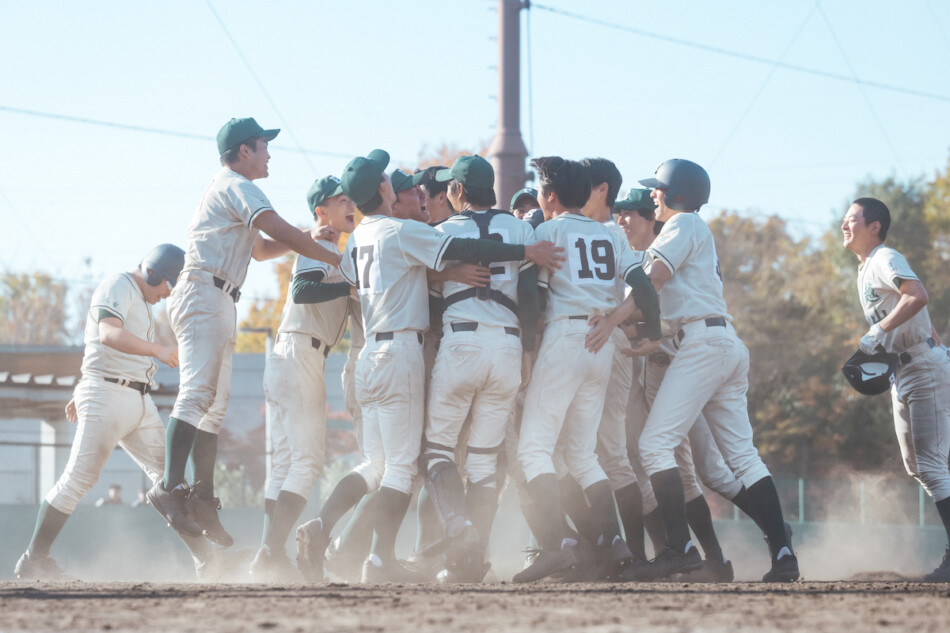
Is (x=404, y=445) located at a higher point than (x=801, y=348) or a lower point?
lower

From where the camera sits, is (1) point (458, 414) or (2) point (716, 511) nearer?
(1) point (458, 414)

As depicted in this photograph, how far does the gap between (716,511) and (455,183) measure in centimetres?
2000

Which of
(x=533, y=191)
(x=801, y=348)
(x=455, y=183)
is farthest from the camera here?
(x=801, y=348)

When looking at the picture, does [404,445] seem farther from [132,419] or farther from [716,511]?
[716,511]

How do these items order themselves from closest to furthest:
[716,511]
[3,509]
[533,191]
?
[533,191]
[3,509]
[716,511]

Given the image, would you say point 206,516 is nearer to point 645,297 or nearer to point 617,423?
point 617,423

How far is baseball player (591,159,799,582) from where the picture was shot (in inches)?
235

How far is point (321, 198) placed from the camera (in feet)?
22.8

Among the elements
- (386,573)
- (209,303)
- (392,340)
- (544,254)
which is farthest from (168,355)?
(544,254)

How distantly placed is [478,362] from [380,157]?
1554mm

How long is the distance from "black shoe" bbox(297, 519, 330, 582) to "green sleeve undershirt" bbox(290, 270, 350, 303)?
1346 mm

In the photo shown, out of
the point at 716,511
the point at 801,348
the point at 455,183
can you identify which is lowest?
the point at 716,511

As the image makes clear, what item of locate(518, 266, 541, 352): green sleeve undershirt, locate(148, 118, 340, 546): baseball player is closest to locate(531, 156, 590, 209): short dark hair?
locate(518, 266, 541, 352): green sleeve undershirt

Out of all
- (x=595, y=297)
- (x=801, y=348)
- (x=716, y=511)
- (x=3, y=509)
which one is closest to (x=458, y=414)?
(x=595, y=297)
